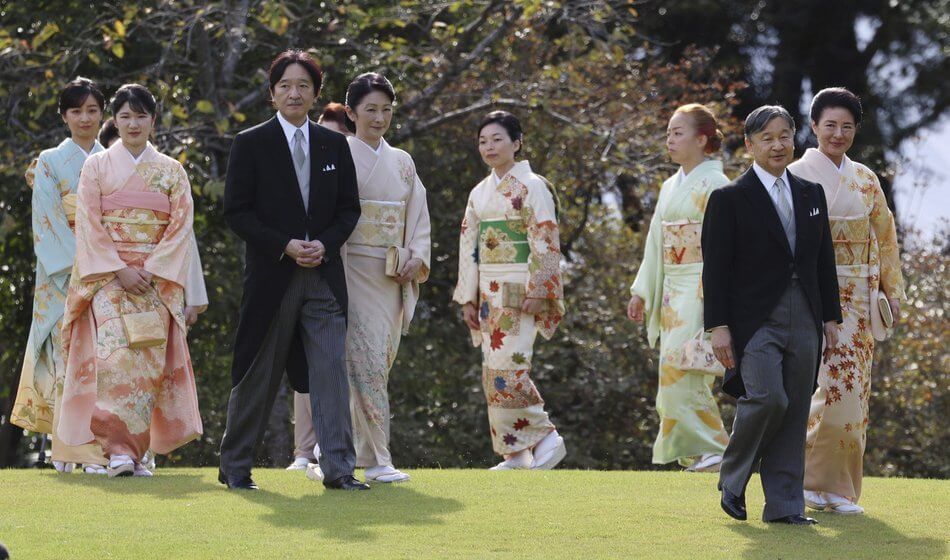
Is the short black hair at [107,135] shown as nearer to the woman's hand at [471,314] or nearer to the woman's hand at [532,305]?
the woman's hand at [471,314]

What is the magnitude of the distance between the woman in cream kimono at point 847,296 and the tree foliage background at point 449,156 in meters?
4.66

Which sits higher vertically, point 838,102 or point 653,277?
point 838,102

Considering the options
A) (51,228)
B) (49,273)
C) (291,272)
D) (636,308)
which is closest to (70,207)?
(51,228)

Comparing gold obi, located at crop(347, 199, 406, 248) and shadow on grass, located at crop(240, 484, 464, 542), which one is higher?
gold obi, located at crop(347, 199, 406, 248)

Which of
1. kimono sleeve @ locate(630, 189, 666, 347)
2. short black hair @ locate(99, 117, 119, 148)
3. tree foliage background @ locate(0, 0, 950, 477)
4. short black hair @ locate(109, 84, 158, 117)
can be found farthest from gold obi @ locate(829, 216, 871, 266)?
tree foliage background @ locate(0, 0, 950, 477)

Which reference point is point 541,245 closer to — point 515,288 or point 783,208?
point 515,288

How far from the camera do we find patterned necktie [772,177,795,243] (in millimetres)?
6324

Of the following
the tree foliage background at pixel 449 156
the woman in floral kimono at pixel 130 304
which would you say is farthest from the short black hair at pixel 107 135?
the tree foliage background at pixel 449 156

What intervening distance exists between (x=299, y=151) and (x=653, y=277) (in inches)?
118

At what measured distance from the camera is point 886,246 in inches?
292

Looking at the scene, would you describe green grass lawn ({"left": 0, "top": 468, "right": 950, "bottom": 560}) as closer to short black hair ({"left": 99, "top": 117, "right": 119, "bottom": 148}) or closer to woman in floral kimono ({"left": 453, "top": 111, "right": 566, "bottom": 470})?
woman in floral kimono ({"left": 453, "top": 111, "right": 566, "bottom": 470})

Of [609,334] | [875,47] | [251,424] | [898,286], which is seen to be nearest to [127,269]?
[251,424]

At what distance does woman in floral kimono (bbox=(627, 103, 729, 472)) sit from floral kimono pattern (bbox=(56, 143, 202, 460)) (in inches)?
109

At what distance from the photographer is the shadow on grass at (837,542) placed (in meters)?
5.53
